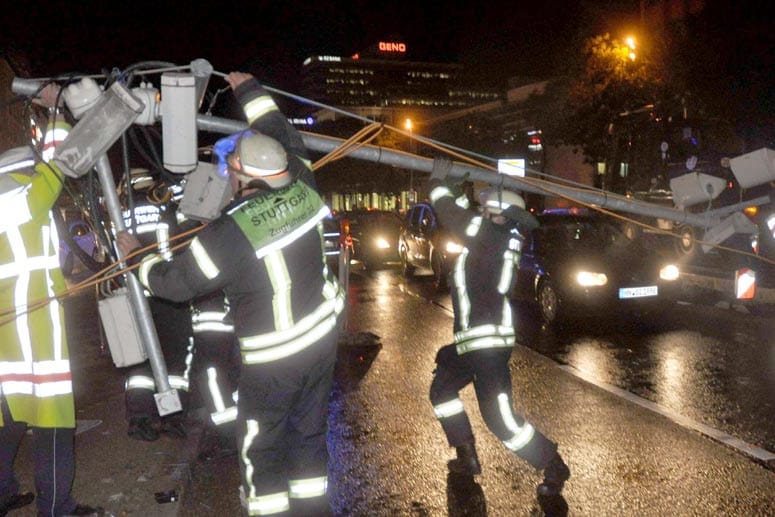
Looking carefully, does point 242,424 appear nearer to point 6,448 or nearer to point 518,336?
point 6,448

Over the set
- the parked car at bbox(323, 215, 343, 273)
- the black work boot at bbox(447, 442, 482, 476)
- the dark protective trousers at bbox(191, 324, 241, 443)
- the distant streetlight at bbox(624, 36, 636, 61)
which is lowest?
the parked car at bbox(323, 215, 343, 273)

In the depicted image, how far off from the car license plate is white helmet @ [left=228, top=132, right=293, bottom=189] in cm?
792

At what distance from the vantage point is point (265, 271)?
3664mm

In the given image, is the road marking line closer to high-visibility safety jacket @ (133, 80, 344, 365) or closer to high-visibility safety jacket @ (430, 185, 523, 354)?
high-visibility safety jacket @ (430, 185, 523, 354)

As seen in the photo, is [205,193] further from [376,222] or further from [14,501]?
[376,222]

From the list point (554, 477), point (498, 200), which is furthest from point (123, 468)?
point (498, 200)

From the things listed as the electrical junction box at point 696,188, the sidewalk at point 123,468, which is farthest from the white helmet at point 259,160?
the electrical junction box at point 696,188

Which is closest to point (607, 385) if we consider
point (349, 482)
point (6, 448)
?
point (349, 482)

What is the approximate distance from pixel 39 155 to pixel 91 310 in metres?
10.1

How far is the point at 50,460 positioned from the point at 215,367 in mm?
1607

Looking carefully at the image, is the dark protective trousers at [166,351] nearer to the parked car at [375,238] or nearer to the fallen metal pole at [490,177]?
the fallen metal pole at [490,177]

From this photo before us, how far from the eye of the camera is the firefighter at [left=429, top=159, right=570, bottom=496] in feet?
16.0

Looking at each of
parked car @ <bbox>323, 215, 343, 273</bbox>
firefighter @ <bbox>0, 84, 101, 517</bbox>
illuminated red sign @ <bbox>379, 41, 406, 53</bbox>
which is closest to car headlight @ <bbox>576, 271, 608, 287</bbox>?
parked car @ <bbox>323, 215, 343, 273</bbox>

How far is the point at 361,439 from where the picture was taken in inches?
243
